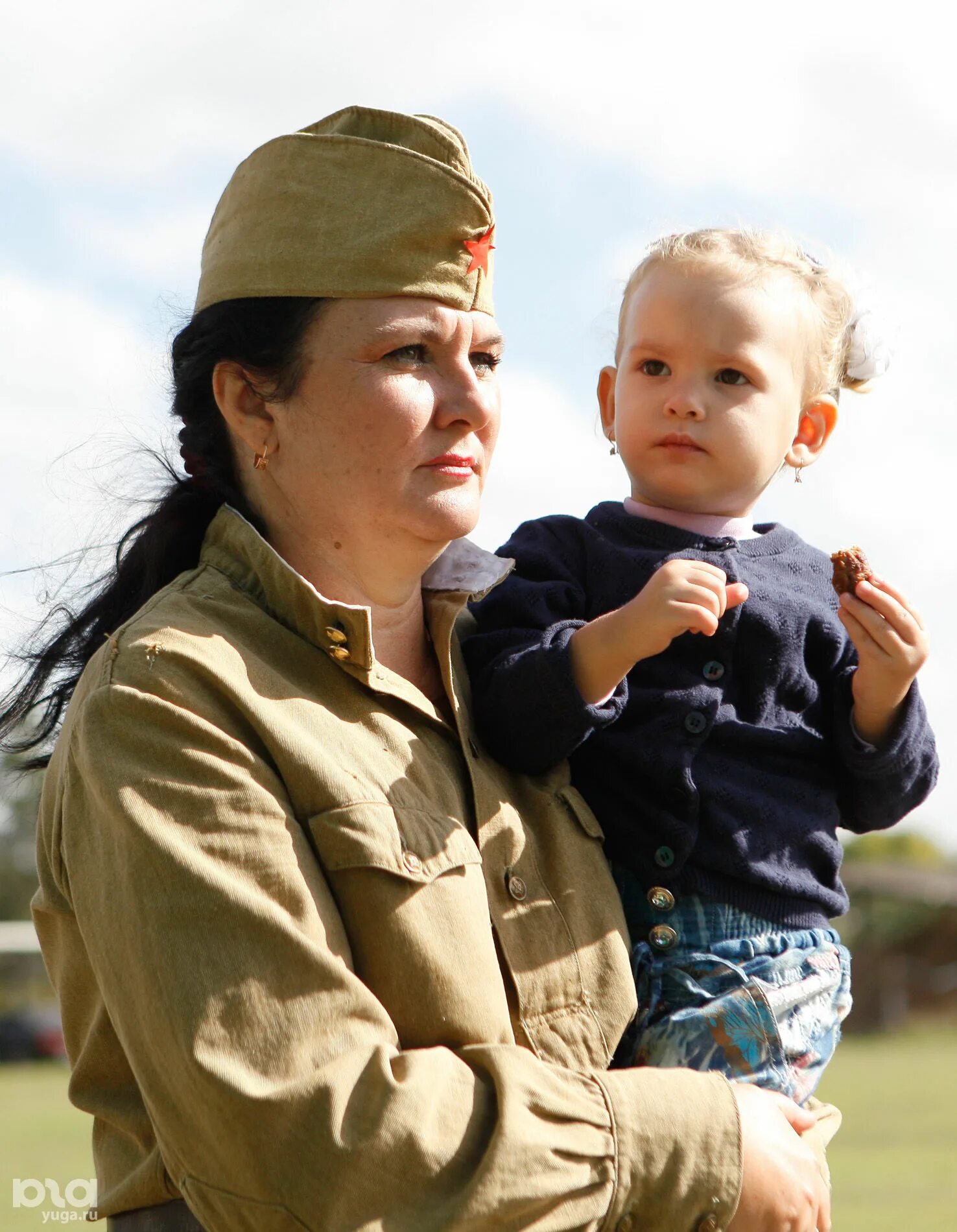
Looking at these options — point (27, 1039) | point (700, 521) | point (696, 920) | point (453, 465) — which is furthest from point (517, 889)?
point (27, 1039)

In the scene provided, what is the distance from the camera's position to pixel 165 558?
293 centimetres

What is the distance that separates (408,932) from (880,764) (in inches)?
42.6

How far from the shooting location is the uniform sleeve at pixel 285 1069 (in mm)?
2094

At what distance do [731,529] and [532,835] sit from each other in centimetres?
81

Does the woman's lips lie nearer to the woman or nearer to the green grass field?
the woman

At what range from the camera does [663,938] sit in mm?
2822

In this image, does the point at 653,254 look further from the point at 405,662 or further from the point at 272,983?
the point at 272,983

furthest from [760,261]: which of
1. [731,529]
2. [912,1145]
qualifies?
[912,1145]

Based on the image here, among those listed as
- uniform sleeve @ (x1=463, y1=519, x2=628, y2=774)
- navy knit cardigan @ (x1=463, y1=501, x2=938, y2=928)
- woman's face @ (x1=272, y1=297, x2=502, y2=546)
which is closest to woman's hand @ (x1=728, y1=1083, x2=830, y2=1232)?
navy knit cardigan @ (x1=463, y1=501, x2=938, y2=928)

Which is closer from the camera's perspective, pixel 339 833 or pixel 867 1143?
pixel 339 833

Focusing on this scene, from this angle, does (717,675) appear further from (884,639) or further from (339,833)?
(339,833)

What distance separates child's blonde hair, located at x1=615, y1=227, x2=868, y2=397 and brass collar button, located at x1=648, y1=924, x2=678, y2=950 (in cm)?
119

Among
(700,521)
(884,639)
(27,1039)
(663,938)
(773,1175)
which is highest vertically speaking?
(700,521)

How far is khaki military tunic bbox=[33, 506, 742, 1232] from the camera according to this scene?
2.11m
